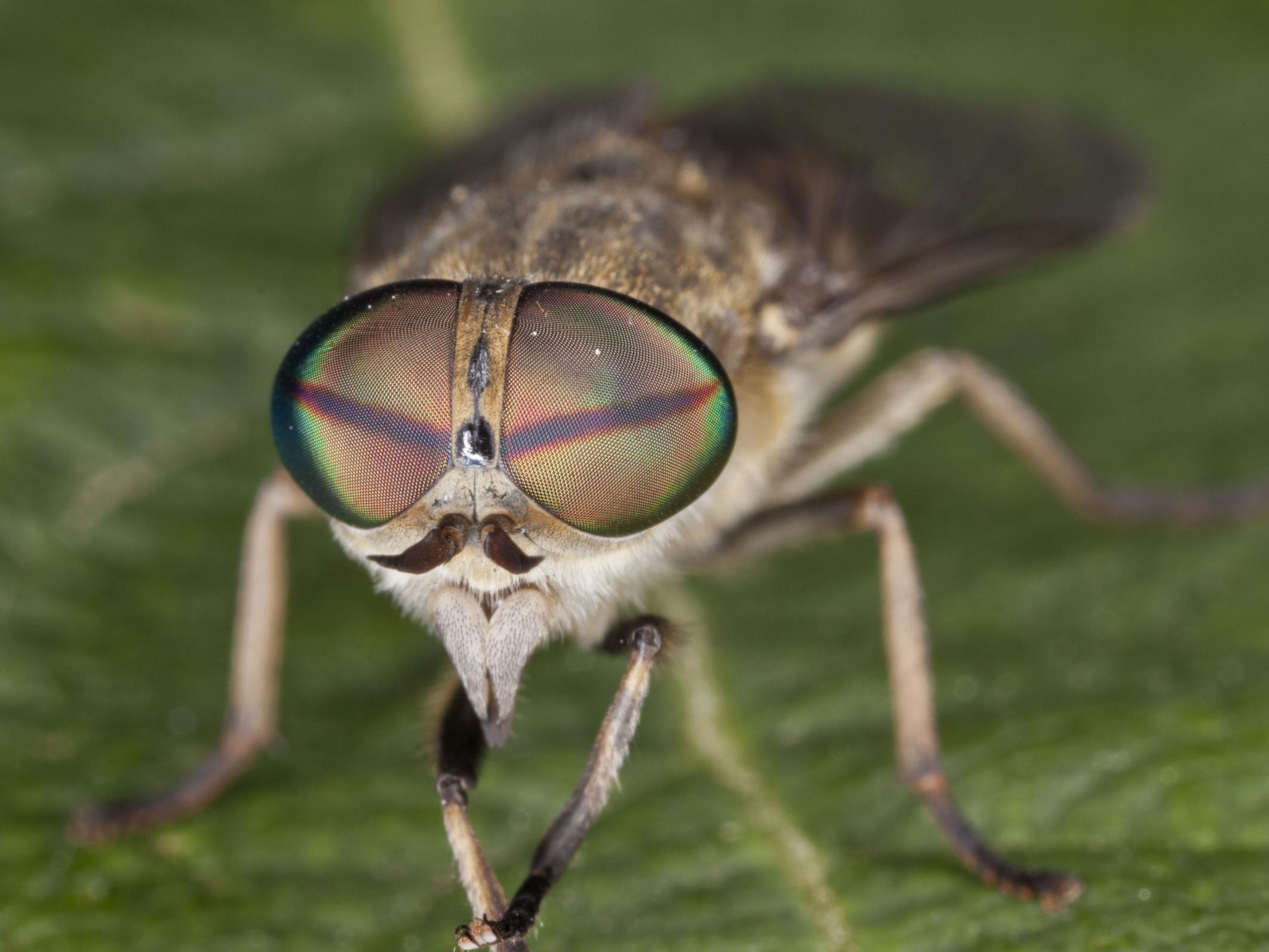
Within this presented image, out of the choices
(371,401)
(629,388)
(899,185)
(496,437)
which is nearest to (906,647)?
(629,388)

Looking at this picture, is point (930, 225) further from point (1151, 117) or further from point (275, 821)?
point (275, 821)

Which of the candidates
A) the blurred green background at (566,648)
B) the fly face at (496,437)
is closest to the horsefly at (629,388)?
the fly face at (496,437)

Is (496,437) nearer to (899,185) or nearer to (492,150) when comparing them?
(492,150)

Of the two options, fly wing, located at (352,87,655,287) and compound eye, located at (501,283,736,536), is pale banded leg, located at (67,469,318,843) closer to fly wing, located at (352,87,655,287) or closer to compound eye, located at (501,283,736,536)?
fly wing, located at (352,87,655,287)

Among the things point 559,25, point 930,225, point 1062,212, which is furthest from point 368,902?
point 559,25

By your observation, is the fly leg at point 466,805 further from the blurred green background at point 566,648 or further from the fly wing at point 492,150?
the fly wing at point 492,150
